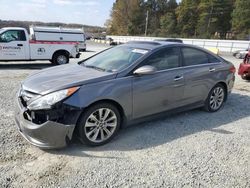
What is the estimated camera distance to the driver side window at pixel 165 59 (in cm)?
466

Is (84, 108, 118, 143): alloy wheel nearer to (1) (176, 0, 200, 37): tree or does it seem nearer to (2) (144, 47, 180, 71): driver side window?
(2) (144, 47, 180, 71): driver side window

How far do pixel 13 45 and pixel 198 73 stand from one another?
960 cm

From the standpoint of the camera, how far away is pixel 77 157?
3688 millimetres

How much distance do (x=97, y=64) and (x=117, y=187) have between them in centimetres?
241

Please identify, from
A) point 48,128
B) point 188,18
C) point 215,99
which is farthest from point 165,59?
point 188,18

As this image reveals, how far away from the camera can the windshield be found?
14.7 ft

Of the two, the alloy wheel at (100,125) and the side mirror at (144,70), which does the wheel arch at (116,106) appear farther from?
the side mirror at (144,70)

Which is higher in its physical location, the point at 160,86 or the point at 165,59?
the point at 165,59

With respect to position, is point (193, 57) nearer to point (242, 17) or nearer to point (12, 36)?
A: point (12, 36)

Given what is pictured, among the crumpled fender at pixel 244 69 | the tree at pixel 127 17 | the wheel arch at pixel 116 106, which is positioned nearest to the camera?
the wheel arch at pixel 116 106

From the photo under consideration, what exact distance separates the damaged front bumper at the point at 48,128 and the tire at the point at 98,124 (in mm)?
177

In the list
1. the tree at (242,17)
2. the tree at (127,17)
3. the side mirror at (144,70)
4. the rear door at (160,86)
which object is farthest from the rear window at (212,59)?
the tree at (127,17)

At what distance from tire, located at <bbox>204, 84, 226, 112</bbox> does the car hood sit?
2513 millimetres

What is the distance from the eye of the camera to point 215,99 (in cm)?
586
